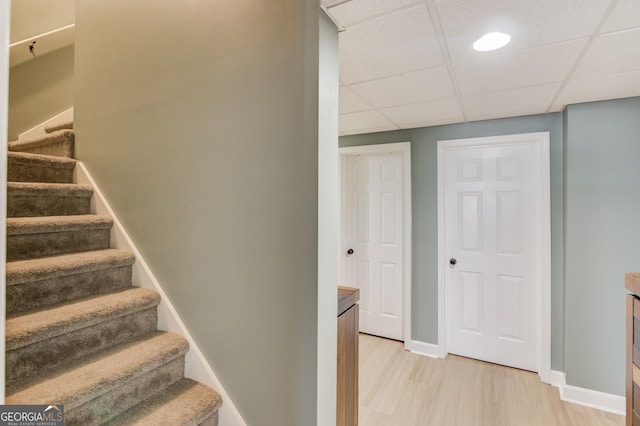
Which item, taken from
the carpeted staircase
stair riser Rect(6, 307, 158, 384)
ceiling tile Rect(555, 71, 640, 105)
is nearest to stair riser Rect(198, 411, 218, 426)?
the carpeted staircase

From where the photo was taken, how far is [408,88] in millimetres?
2076

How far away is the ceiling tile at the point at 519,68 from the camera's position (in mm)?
1571

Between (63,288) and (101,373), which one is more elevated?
(63,288)

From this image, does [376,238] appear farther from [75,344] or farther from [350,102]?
[75,344]

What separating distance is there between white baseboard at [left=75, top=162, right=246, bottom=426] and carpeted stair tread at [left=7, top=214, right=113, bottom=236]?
0.07m

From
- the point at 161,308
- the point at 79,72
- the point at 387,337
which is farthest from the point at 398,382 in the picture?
the point at 79,72

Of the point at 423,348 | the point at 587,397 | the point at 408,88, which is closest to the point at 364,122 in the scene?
the point at 408,88

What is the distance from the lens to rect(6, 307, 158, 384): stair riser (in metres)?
1.09

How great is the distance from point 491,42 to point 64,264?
230 centimetres

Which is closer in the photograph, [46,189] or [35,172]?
[46,189]

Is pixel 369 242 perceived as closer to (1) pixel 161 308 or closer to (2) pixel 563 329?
(2) pixel 563 329

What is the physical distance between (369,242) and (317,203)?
95.0 inches

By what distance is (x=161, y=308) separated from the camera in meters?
1.55

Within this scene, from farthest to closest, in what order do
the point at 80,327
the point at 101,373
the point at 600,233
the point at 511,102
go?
the point at 511,102 < the point at 600,233 < the point at 80,327 < the point at 101,373
